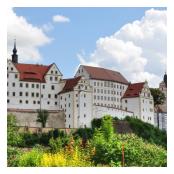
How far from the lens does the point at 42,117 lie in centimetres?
1811

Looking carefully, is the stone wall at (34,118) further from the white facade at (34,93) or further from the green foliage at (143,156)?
the green foliage at (143,156)

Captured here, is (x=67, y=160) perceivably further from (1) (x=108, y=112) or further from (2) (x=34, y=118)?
(2) (x=34, y=118)

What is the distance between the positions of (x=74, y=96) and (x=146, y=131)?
132 inches

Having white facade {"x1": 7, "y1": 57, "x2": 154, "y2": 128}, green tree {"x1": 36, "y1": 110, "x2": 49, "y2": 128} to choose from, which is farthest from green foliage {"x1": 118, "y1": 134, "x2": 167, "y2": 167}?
green tree {"x1": 36, "y1": 110, "x2": 49, "y2": 128}

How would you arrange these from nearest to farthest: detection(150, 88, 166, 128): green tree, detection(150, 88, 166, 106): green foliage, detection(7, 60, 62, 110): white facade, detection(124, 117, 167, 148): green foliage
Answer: detection(124, 117, 167, 148): green foliage
detection(150, 88, 166, 106): green foliage
detection(150, 88, 166, 128): green tree
detection(7, 60, 62, 110): white facade

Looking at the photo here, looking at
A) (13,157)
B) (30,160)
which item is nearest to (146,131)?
(13,157)

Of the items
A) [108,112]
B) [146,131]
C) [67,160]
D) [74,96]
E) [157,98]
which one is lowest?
[67,160]

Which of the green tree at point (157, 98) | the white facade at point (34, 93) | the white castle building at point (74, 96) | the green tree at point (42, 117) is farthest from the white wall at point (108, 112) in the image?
the green tree at point (42, 117)

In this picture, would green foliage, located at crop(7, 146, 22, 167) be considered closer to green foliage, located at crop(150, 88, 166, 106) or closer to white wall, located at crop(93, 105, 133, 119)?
green foliage, located at crop(150, 88, 166, 106)

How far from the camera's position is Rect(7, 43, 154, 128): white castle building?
55.8ft

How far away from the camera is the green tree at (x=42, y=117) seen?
17.8 m
